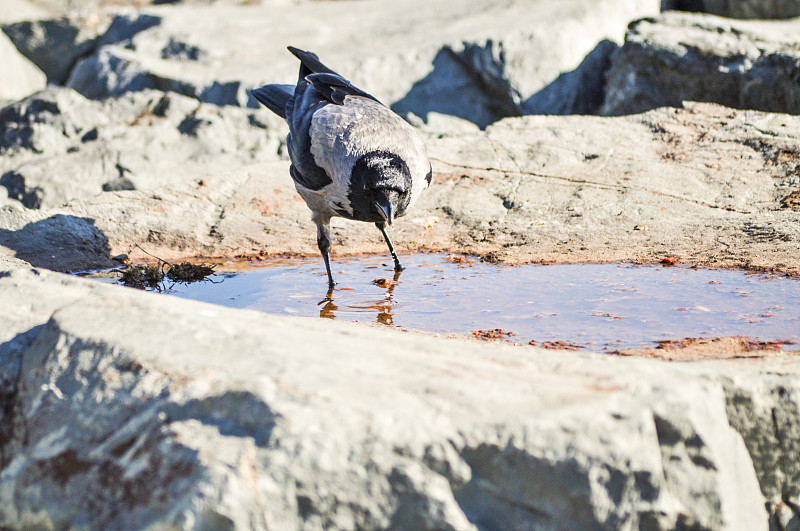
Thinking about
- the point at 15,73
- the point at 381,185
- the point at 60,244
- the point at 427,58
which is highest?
the point at 15,73

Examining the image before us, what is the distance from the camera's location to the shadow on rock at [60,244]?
5.21 metres

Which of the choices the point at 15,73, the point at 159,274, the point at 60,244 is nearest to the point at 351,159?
the point at 159,274

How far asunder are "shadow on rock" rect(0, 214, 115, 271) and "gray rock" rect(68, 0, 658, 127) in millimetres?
4237

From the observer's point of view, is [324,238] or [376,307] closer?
[376,307]

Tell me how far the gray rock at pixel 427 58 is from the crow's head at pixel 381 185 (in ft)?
15.6

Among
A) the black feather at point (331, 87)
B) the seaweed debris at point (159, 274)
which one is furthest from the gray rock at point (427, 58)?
the seaweed debris at point (159, 274)

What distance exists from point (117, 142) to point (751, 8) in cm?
886

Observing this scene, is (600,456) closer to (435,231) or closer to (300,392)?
(300,392)

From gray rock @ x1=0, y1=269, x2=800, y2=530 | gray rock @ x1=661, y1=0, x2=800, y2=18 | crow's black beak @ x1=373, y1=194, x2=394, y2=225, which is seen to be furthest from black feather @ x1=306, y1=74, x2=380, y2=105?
gray rock @ x1=661, y1=0, x2=800, y2=18

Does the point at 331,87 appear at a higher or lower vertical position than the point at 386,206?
higher

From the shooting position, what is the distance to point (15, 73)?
15.3m

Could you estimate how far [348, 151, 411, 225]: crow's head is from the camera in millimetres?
4535

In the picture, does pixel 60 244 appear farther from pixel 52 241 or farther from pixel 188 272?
pixel 188 272

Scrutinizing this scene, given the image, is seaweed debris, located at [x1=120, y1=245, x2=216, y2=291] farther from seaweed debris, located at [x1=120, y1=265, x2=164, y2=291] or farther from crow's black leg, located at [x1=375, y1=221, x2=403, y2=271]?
crow's black leg, located at [x1=375, y1=221, x2=403, y2=271]
